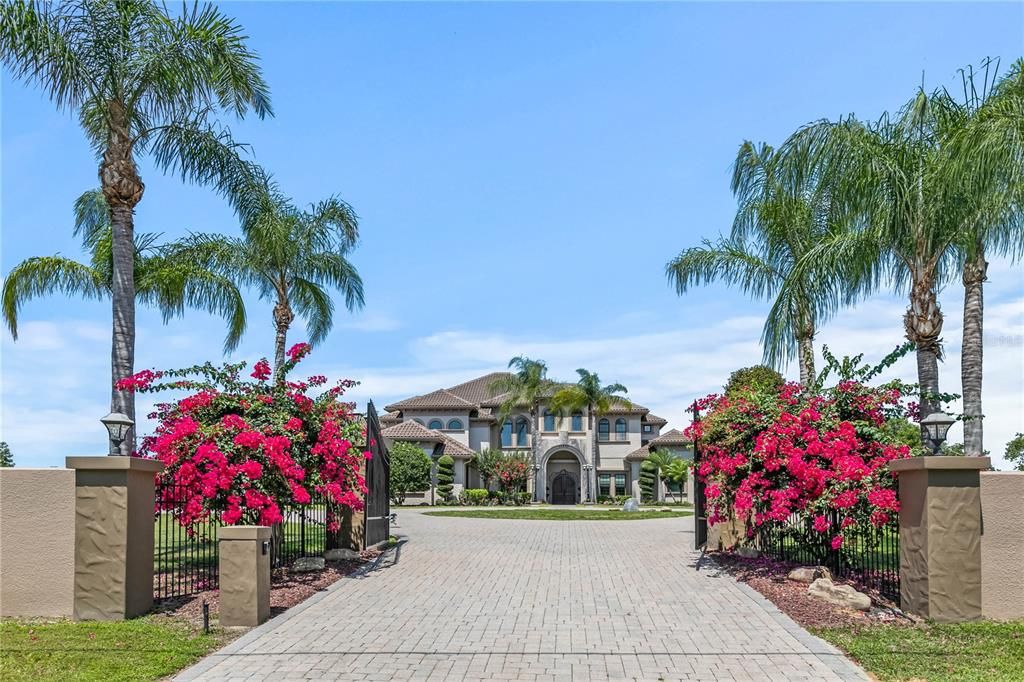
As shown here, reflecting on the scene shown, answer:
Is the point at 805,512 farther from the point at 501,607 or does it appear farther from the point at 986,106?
the point at 986,106

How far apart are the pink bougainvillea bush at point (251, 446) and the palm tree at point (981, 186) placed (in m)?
10.0

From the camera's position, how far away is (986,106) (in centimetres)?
1561

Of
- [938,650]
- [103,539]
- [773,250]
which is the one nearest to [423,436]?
[773,250]

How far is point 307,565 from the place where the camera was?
1393 centimetres

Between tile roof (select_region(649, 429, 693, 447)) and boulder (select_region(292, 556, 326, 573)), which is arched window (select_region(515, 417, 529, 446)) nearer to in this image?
tile roof (select_region(649, 429, 693, 447))

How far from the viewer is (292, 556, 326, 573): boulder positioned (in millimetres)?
13836

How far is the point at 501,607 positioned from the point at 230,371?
18.3ft

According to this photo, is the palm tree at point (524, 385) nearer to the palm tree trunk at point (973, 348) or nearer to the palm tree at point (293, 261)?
the palm tree at point (293, 261)

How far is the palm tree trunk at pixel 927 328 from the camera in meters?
15.8

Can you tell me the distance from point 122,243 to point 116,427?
4.74m

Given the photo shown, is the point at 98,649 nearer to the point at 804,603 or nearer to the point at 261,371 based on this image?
the point at 261,371

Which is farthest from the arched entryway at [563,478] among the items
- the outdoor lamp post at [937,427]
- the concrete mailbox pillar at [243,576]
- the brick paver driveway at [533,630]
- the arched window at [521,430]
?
the concrete mailbox pillar at [243,576]

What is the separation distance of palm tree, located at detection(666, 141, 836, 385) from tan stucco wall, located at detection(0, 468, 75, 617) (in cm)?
1387

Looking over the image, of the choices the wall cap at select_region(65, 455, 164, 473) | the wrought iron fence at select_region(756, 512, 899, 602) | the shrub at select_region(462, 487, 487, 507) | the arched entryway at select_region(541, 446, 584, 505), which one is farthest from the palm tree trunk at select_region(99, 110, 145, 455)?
the arched entryway at select_region(541, 446, 584, 505)
